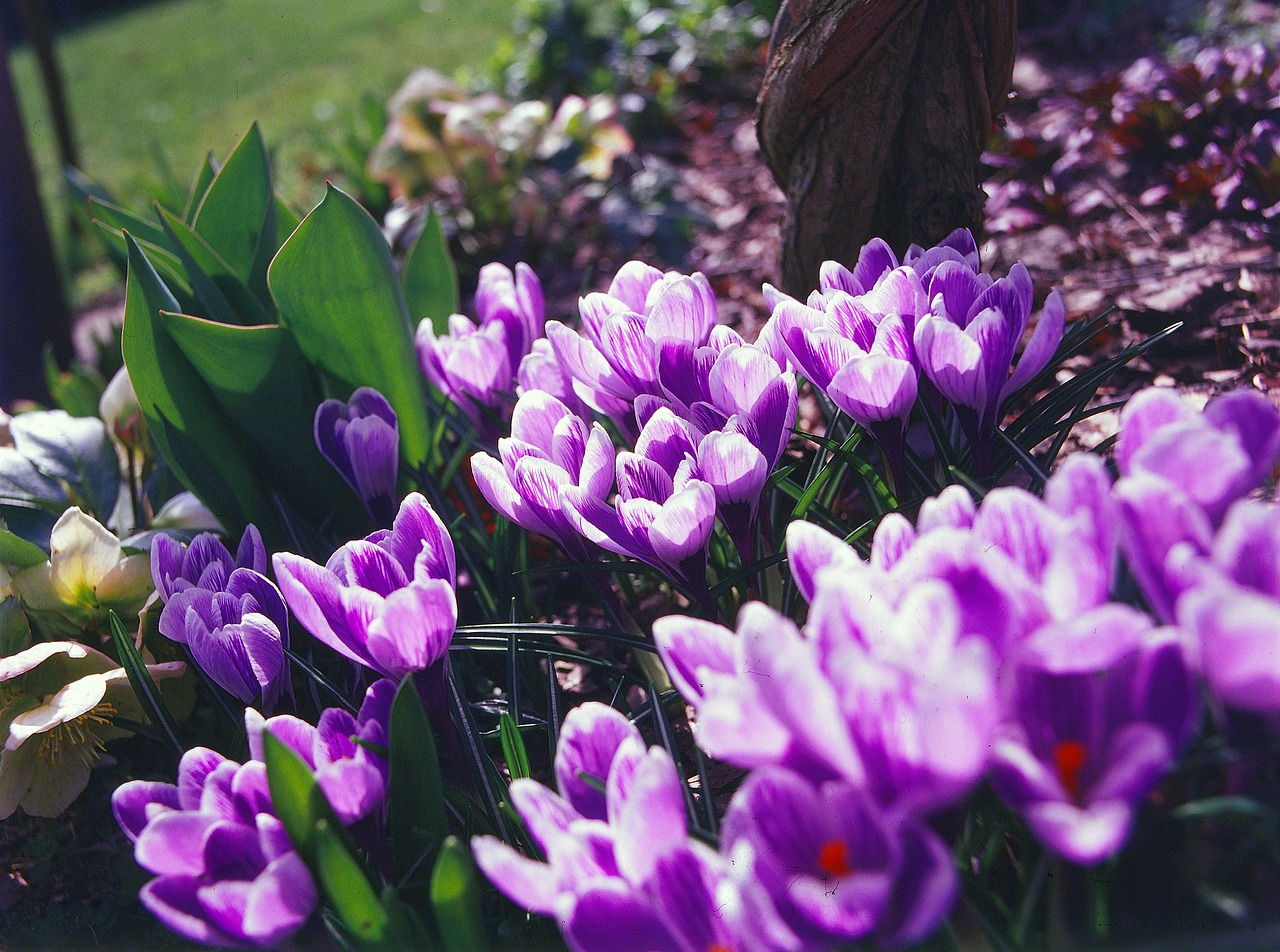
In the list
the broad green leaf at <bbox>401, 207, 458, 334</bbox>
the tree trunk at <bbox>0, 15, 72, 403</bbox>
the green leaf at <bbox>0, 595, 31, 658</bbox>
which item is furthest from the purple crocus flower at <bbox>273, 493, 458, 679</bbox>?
the tree trunk at <bbox>0, 15, 72, 403</bbox>

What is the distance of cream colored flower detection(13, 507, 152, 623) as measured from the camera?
1.46m

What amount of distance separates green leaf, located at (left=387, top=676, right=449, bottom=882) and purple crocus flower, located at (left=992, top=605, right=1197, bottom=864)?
572mm

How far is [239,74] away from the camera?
8.73 metres

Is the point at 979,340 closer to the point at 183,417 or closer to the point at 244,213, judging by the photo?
the point at 183,417

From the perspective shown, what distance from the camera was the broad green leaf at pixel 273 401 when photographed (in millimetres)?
1420

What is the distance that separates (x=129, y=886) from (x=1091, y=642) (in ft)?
4.27

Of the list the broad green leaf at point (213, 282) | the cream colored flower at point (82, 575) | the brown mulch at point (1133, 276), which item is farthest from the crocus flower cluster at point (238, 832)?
the brown mulch at point (1133, 276)

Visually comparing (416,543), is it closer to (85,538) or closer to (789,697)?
(789,697)

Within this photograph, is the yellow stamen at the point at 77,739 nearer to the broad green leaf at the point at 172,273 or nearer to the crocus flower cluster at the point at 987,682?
the broad green leaf at the point at 172,273

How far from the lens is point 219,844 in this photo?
2.98 ft

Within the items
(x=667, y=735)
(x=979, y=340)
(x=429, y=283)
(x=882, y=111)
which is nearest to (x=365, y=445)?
(x=429, y=283)

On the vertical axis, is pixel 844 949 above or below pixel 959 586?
below

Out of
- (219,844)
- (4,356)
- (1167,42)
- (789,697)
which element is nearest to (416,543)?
(219,844)

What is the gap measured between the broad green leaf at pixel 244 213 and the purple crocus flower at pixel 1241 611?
162 cm
